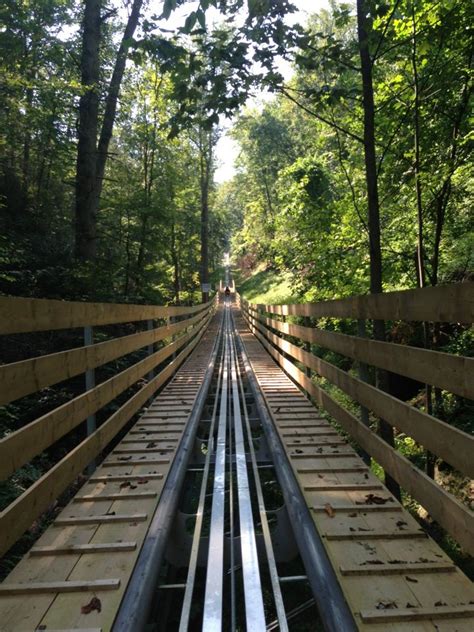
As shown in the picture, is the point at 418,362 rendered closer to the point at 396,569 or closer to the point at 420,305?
the point at 420,305

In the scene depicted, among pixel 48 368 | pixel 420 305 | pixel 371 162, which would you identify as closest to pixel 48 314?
pixel 48 368

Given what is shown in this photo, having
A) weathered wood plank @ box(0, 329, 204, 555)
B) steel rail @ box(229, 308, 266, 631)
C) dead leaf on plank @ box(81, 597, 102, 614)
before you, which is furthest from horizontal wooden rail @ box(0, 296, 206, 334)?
steel rail @ box(229, 308, 266, 631)

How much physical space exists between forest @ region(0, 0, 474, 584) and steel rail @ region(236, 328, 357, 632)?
1.57m

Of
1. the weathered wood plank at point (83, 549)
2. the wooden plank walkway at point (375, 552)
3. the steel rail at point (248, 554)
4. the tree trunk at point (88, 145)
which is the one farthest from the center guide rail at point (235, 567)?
the tree trunk at point (88, 145)

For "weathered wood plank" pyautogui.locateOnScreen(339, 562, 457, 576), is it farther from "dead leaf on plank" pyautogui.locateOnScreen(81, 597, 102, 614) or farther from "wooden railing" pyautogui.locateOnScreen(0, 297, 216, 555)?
"wooden railing" pyautogui.locateOnScreen(0, 297, 216, 555)

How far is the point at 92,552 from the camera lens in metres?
2.49

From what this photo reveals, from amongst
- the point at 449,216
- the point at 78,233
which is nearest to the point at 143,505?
the point at 449,216

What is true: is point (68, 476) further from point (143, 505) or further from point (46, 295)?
point (46, 295)

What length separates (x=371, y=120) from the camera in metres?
4.38

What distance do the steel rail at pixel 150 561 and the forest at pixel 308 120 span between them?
2.17 meters

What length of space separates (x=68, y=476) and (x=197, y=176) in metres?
34.7

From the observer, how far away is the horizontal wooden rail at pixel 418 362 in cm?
214

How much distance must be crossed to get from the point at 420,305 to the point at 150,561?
6.43 ft

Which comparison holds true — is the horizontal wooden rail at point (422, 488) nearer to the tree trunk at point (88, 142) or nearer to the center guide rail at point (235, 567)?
the center guide rail at point (235, 567)
